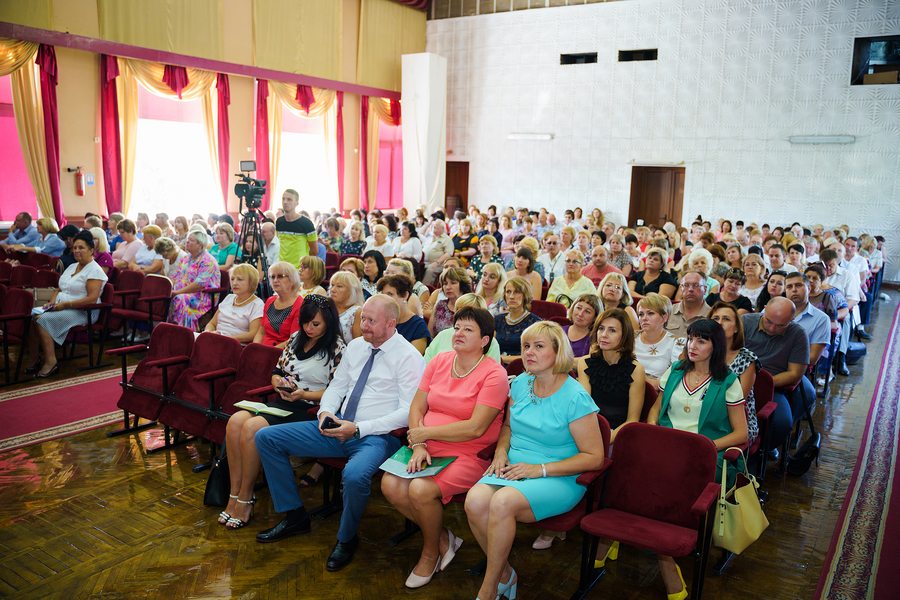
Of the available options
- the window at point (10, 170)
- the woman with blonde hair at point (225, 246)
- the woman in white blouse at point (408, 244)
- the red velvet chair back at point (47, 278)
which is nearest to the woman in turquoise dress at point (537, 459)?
the woman with blonde hair at point (225, 246)

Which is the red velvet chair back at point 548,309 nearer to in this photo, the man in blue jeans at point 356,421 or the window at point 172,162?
the man in blue jeans at point 356,421

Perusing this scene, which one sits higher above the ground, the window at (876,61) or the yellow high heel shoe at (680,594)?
the window at (876,61)

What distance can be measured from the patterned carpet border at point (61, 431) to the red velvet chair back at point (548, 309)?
10.7ft

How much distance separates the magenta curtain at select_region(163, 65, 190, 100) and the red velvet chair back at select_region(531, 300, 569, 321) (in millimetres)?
8889

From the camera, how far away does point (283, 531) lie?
294cm

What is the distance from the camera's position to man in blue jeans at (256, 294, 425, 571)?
289 centimetres

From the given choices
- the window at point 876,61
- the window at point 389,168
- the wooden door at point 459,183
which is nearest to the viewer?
the window at point 876,61

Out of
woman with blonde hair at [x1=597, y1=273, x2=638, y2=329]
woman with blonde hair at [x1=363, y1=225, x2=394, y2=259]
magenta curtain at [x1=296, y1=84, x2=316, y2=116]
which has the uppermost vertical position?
magenta curtain at [x1=296, y1=84, x2=316, y2=116]

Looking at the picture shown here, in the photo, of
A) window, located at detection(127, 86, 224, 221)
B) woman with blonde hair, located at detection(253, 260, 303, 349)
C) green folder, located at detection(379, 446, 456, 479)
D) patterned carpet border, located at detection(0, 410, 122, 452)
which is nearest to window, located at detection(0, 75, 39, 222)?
window, located at detection(127, 86, 224, 221)

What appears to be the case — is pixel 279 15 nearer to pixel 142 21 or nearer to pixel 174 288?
pixel 142 21

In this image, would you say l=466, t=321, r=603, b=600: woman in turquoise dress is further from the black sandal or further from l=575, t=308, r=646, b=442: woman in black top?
the black sandal

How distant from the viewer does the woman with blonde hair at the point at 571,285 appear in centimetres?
526

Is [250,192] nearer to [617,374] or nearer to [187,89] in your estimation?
[617,374]

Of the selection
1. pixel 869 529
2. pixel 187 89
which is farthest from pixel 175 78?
pixel 869 529
